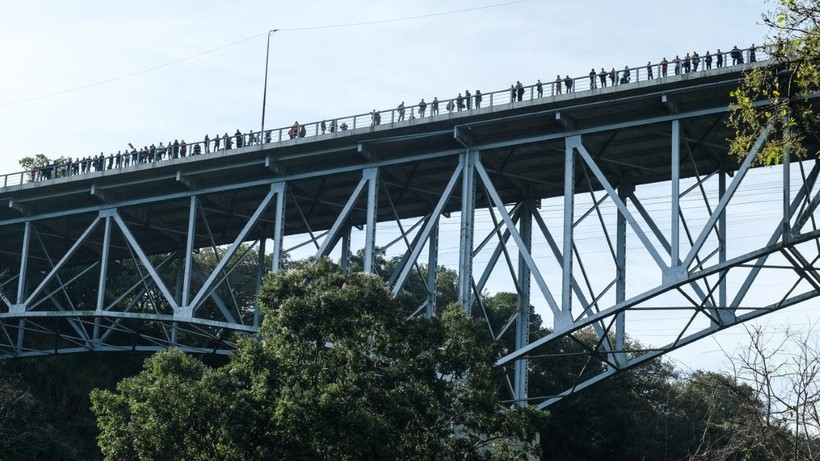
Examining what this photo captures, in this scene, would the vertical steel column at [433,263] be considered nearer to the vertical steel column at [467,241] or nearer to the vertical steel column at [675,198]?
the vertical steel column at [467,241]

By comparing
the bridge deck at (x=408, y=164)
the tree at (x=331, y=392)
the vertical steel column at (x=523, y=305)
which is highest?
the bridge deck at (x=408, y=164)

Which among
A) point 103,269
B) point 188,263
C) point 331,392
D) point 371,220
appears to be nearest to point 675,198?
point 371,220

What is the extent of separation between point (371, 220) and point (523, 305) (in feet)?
21.8

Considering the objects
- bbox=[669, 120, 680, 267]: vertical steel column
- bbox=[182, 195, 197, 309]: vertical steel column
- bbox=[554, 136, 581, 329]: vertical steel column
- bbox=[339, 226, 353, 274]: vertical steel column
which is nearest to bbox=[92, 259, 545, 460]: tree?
bbox=[554, 136, 581, 329]: vertical steel column

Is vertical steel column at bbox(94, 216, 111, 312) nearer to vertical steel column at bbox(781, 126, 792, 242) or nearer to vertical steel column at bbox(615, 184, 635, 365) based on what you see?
vertical steel column at bbox(615, 184, 635, 365)

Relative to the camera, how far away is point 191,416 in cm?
3262

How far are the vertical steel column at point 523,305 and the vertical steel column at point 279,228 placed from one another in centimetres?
928

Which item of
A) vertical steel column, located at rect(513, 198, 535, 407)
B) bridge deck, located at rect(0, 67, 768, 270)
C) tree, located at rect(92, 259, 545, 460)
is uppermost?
bridge deck, located at rect(0, 67, 768, 270)

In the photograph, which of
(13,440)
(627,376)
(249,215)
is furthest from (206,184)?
(627,376)

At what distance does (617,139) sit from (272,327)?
16.9m

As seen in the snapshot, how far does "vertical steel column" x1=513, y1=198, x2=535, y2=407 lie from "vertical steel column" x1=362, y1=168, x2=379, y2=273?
17.9ft

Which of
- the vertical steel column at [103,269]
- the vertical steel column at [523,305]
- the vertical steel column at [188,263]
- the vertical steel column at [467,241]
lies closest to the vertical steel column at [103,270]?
the vertical steel column at [103,269]

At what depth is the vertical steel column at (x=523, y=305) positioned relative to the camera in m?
44.6

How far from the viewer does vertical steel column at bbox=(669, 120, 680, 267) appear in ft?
124
